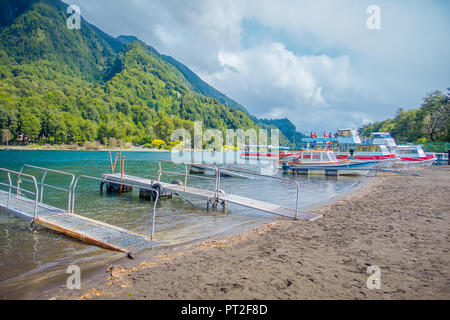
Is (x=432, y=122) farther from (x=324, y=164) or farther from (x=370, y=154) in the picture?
(x=324, y=164)

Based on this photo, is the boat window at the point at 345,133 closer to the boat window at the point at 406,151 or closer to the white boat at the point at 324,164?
the boat window at the point at 406,151

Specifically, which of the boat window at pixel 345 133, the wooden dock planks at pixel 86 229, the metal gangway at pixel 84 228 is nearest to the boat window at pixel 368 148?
the boat window at pixel 345 133

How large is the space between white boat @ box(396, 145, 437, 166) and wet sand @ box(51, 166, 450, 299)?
122 feet

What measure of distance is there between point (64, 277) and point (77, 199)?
12454 mm

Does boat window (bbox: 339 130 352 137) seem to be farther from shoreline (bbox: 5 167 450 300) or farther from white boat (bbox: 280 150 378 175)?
shoreline (bbox: 5 167 450 300)

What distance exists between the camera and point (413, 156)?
4153 centimetres

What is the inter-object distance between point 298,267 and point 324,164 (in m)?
30.0

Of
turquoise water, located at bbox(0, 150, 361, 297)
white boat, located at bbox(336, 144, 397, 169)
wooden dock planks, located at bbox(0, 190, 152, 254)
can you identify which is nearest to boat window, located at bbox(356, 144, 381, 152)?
white boat, located at bbox(336, 144, 397, 169)

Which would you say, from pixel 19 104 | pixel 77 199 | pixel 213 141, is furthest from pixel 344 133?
pixel 19 104

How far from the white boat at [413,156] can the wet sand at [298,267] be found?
3706 centimetres

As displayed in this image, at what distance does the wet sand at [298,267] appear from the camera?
480 cm

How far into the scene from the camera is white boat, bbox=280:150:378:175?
108 ft

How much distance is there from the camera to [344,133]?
144 ft
